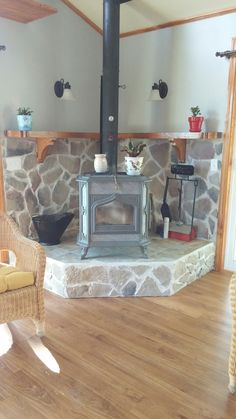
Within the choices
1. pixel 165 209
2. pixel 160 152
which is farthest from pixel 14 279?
pixel 160 152

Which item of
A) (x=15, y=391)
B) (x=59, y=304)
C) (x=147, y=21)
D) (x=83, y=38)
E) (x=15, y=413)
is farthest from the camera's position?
(x=83, y=38)

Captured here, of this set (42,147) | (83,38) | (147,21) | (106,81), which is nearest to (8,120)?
(42,147)

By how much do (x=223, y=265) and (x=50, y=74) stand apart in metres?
2.53

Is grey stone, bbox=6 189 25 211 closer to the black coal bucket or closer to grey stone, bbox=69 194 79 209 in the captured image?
the black coal bucket

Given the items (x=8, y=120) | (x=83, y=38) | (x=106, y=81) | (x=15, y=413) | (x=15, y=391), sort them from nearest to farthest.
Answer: (x=15, y=413)
(x=15, y=391)
(x=106, y=81)
(x=8, y=120)
(x=83, y=38)

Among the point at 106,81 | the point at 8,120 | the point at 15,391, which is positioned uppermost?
the point at 106,81

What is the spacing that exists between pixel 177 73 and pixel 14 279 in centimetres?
250

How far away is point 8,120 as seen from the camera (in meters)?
3.17

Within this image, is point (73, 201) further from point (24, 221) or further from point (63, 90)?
point (63, 90)

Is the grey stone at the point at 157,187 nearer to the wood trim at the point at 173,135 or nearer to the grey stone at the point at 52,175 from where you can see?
the wood trim at the point at 173,135

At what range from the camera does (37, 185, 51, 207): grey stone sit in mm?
3494

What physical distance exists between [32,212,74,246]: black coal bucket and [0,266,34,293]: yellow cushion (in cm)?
101

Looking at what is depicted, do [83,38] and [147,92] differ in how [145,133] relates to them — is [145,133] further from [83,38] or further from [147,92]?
[83,38]

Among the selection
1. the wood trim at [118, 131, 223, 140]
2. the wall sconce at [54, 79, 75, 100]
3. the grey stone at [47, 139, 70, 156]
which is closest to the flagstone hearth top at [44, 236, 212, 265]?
the grey stone at [47, 139, 70, 156]
